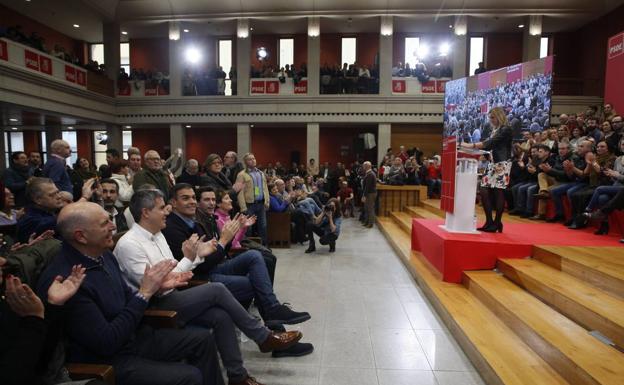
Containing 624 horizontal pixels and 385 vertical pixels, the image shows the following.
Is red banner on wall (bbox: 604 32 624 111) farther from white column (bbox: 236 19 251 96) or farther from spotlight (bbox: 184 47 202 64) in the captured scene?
spotlight (bbox: 184 47 202 64)

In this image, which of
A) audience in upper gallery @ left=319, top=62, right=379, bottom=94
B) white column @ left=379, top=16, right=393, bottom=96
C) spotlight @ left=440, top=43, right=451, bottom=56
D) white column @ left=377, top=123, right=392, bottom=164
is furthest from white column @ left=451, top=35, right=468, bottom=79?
white column @ left=377, top=123, right=392, bottom=164

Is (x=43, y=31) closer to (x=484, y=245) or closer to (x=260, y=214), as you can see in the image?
(x=260, y=214)

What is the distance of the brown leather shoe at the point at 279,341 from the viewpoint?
234 centimetres

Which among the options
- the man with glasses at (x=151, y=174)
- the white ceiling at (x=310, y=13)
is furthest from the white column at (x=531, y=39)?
the man with glasses at (x=151, y=174)

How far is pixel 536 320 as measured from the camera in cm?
246

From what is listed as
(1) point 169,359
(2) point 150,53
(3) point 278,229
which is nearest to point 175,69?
(2) point 150,53

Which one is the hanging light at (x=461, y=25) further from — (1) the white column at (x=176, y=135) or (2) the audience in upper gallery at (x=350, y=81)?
(1) the white column at (x=176, y=135)

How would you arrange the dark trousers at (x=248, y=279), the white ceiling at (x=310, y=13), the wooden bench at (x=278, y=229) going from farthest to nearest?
the white ceiling at (x=310, y=13) < the wooden bench at (x=278, y=229) < the dark trousers at (x=248, y=279)

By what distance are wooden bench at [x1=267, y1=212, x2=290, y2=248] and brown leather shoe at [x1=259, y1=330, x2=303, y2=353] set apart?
356 centimetres

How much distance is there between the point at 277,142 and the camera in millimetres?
14742

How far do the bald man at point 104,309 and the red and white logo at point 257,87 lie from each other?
11567mm

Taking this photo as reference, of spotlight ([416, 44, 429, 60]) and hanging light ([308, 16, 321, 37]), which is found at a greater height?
hanging light ([308, 16, 321, 37])

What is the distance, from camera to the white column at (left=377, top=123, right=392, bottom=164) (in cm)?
1238

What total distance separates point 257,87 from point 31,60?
629 centimetres
